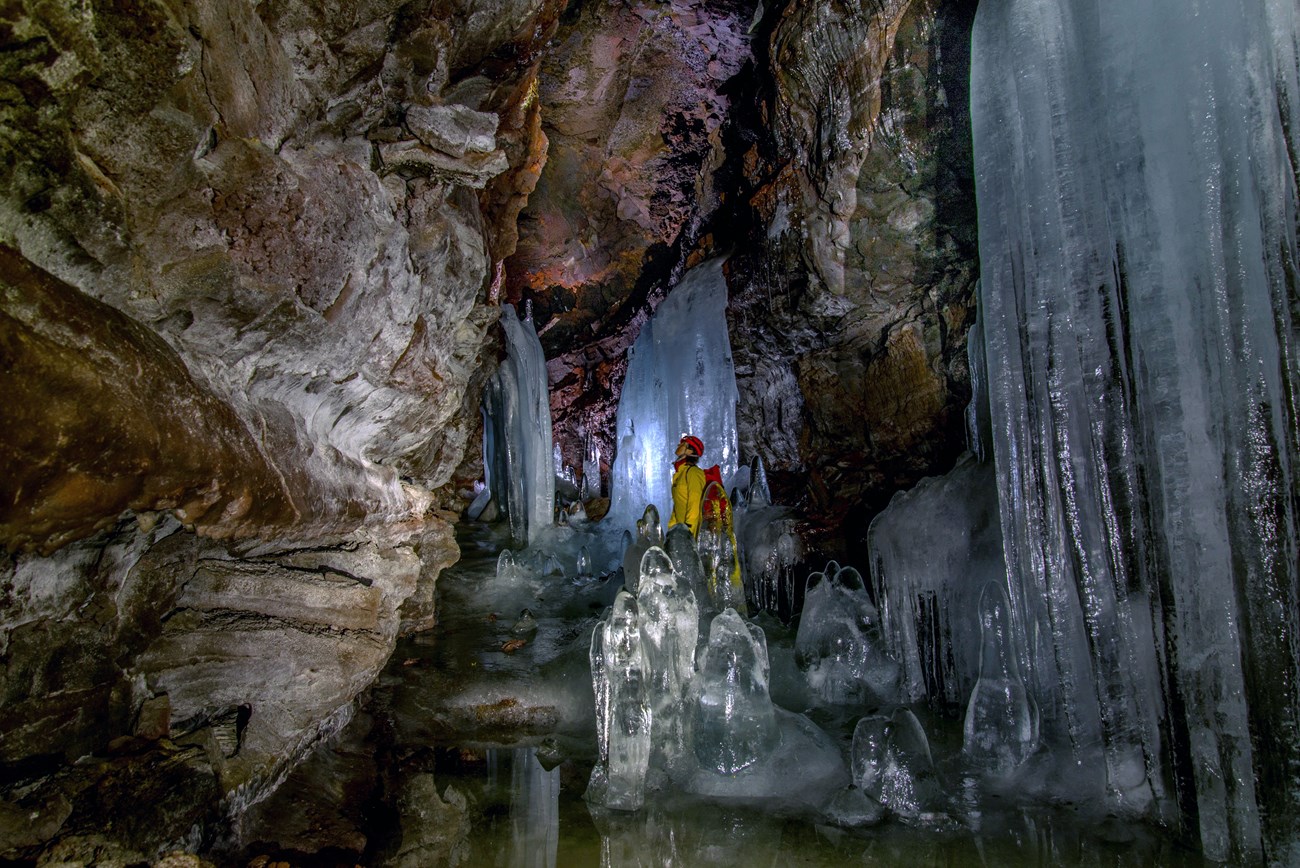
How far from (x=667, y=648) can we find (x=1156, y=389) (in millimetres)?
3107

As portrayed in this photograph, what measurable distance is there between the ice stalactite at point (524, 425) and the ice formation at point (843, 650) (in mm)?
5116

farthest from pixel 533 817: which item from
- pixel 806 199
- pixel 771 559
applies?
pixel 806 199

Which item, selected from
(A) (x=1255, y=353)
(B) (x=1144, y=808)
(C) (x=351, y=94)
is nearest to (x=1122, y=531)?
(A) (x=1255, y=353)

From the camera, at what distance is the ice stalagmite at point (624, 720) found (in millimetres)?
3500

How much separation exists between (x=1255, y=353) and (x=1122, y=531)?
44.7 inches

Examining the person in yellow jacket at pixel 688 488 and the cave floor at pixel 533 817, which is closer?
the cave floor at pixel 533 817

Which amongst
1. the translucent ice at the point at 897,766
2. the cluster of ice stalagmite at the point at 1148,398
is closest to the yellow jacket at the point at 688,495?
the cluster of ice stalagmite at the point at 1148,398

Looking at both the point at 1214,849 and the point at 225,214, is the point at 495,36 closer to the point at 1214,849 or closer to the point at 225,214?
the point at 225,214

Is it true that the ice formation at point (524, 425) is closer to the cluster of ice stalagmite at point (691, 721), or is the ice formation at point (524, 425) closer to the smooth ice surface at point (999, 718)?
the cluster of ice stalagmite at point (691, 721)

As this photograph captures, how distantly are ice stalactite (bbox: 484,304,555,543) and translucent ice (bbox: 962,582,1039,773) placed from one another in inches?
267

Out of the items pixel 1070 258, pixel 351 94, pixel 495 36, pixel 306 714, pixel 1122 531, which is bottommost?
pixel 306 714

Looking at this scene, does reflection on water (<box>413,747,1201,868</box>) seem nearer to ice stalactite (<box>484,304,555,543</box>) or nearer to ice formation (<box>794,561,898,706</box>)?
Answer: ice formation (<box>794,561,898,706</box>)

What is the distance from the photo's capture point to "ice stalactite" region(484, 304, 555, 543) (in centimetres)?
950

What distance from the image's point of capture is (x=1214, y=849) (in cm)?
300
